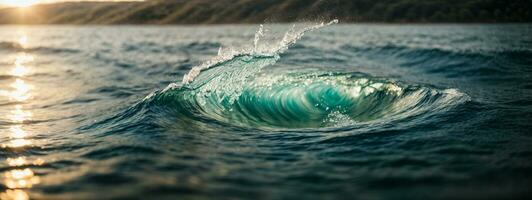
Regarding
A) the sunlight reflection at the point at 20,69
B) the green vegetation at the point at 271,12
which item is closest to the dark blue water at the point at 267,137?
the sunlight reflection at the point at 20,69

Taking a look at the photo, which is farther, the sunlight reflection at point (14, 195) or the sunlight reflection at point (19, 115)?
the sunlight reflection at point (19, 115)

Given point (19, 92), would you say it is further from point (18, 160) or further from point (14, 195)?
point (14, 195)

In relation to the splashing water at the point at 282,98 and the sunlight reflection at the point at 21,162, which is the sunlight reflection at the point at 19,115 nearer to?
the splashing water at the point at 282,98

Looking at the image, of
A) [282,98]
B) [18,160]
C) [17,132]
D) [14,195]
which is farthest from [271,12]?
[14,195]

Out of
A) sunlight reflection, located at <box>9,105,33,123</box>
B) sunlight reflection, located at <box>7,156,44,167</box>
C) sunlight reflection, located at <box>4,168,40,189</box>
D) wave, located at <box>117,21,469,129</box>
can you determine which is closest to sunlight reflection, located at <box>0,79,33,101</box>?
sunlight reflection, located at <box>9,105,33,123</box>

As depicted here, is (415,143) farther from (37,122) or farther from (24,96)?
(24,96)

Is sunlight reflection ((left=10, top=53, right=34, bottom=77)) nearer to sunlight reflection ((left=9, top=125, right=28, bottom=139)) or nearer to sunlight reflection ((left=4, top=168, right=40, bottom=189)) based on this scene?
sunlight reflection ((left=9, top=125, right=28, bottom=139))

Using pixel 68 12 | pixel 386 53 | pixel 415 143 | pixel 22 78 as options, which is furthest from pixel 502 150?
pixel 68 12
